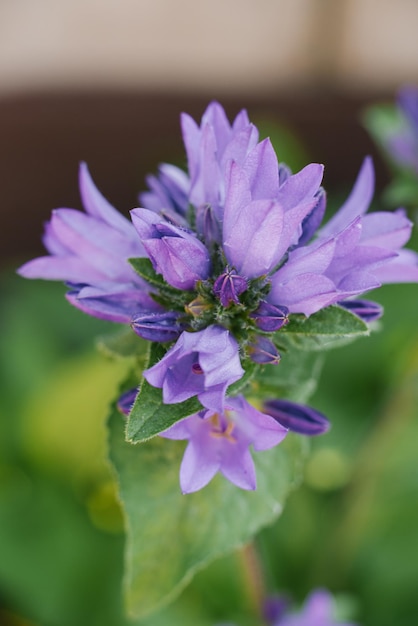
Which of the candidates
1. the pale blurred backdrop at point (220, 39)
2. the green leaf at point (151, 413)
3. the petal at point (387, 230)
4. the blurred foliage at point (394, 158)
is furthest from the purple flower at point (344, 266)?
the pale blurred backdrop at point (220, 39)

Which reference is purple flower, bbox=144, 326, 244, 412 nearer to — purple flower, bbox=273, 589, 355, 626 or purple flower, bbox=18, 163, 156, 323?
purple flower, bbox=18, 163, 156, 323

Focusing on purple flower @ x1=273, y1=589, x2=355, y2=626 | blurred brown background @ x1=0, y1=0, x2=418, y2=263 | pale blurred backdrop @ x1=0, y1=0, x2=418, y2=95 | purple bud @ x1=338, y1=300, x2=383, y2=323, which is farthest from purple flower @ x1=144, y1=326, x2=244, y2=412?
pale blurred backdrop @ x1=0, y1=0, x2=418, y2=95

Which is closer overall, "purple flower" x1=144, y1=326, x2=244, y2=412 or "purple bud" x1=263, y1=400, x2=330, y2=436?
"purple flower" x1=144, y1=326, x2=244, y2=412

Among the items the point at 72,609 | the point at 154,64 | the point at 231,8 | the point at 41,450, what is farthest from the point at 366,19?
the point at 72,609

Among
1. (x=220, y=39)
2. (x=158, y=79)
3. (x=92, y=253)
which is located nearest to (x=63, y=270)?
(x=92, y=253)

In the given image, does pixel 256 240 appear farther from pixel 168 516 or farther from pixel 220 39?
pixel 220 39
